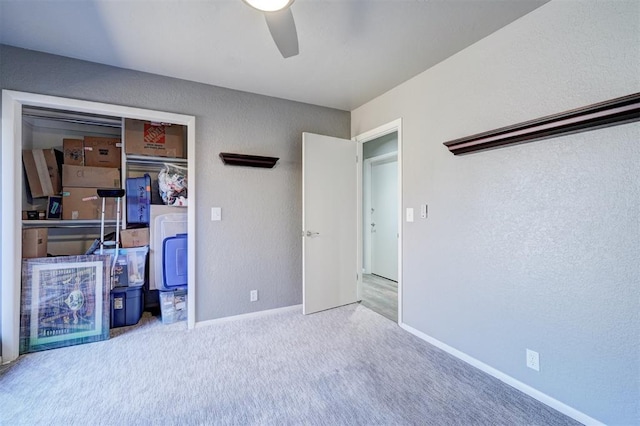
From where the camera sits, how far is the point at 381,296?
12.6ft

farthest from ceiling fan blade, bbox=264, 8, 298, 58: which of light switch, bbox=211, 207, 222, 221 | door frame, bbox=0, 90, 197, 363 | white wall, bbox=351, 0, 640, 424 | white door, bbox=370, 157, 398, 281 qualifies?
white door, bbox=370, 157, 398, 281

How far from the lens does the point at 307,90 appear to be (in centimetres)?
300

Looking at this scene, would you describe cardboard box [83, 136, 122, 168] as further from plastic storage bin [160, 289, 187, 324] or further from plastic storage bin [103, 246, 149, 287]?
plastic storage bin [160, 289, 187, 324]

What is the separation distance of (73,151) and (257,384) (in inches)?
127

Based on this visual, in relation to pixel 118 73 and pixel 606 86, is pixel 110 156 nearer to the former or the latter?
pixel 118 73

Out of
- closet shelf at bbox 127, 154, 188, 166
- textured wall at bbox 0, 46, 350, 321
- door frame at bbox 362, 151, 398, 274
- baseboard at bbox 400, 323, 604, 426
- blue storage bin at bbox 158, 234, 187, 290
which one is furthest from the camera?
door frame at bbox 362, 151, 398, 274

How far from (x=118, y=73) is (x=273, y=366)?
2933mm

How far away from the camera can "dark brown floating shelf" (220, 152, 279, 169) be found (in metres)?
2.82

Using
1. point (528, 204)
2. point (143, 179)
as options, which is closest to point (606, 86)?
point (528, 204)

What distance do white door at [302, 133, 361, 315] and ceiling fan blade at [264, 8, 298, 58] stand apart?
1449mm

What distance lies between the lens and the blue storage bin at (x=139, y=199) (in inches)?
125

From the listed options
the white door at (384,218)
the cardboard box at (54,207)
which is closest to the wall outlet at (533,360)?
the white door at (384,218)

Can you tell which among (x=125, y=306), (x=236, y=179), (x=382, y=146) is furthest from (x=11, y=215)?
(x=382, y=146)

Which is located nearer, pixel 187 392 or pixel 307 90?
pixel 187 392
